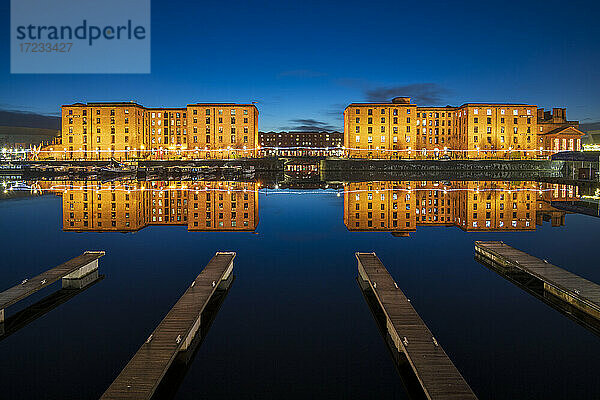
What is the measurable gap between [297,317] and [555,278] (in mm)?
8902

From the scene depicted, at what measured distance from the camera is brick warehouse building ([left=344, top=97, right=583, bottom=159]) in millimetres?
100625

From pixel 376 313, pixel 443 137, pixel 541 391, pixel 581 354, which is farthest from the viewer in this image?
pixel 443 137

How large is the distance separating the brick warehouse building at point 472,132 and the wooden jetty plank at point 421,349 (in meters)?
90.7

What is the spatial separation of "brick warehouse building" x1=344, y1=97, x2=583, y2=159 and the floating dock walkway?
88637 millimetres

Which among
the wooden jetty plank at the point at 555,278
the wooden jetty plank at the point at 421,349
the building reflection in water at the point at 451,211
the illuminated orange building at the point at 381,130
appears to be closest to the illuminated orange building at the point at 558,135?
the illuminated orange building at the point at 381,130

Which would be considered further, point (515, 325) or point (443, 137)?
point (443, 137)

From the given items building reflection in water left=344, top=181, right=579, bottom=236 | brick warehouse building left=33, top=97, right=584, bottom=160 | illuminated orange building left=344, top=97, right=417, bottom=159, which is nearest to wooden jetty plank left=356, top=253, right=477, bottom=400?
building reflection in water left=344, top=181, right=579, bottom=236

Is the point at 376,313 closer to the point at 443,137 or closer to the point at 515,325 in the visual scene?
the point at 515,325

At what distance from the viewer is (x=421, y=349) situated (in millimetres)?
Result: 8445

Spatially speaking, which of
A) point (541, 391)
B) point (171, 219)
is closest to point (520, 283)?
point (541, 391)

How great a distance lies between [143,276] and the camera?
50.9 feet

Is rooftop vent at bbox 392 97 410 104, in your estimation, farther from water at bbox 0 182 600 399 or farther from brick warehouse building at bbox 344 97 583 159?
water at bbox 0 182 600 399

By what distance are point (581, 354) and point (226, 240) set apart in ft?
55.2

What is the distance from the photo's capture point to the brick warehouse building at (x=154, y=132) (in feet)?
338
